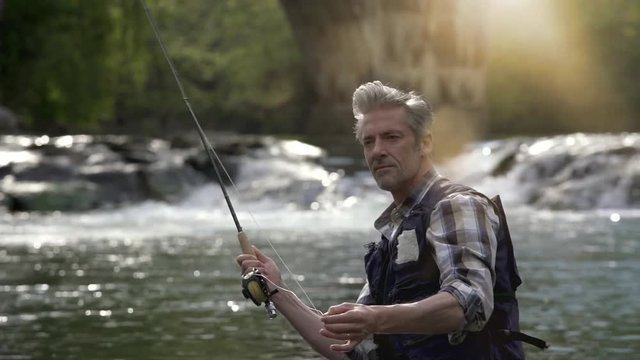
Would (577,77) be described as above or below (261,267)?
above

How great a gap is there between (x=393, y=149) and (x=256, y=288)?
650 millimetres

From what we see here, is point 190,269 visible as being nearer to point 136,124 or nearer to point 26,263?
point 26,263

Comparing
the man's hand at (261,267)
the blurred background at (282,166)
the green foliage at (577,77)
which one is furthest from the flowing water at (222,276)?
the green foliage at (577,77)

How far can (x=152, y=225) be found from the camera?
23797 millimetres

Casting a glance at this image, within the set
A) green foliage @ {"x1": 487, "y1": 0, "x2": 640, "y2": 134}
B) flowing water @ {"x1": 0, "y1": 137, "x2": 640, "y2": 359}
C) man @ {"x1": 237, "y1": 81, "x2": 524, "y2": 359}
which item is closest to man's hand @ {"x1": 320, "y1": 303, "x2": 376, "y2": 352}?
man @ {"x1": 237, "y1": 81, "x2": 524, "y2": 359}

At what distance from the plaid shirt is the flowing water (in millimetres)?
2171

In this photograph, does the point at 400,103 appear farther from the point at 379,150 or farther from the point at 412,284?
the point at 412,284

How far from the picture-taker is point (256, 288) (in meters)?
4.70

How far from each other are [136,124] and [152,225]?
139ft

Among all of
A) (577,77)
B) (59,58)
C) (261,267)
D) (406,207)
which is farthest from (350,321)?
(577,77)

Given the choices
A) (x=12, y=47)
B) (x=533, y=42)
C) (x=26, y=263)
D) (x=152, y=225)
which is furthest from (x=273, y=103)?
(x=26, y=263)

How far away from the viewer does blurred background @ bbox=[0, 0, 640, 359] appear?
1140cm

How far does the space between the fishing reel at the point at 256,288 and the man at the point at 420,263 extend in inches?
11.0

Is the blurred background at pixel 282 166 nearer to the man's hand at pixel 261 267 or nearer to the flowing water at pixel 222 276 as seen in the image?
the flowing water at pixel 222 276
